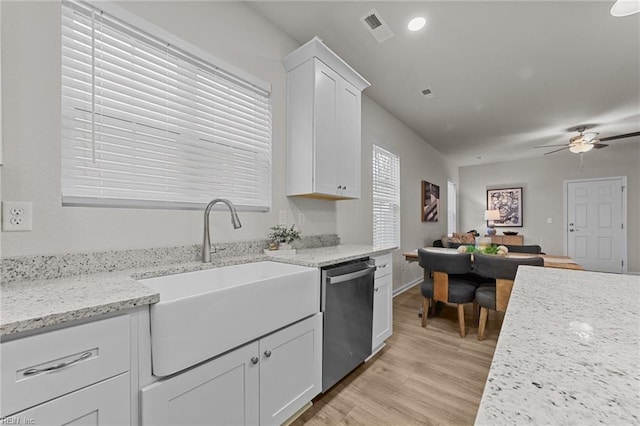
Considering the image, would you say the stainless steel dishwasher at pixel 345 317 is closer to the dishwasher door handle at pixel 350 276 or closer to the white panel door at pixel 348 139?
the dishwasher door handle at pixel 350 276

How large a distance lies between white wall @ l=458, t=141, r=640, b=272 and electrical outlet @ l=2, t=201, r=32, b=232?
814 cm

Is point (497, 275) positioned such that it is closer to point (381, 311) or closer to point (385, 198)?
point (381, 311)

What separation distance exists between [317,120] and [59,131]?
1535mm

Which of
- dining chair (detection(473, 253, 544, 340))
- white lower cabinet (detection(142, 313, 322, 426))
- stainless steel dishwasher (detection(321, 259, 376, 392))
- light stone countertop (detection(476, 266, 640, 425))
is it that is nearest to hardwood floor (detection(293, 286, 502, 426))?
stainless steel dishwasher (detection(321, 259, 376, 392))

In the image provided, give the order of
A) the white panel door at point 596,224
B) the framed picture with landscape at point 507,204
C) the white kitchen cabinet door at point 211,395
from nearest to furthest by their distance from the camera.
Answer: the white kitchen cabinet door at point 211,395
the white panel door at point 596,224
the framed picture with landscape at point 507,204

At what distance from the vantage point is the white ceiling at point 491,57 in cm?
208

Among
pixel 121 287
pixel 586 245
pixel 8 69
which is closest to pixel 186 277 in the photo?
pixel 121 287

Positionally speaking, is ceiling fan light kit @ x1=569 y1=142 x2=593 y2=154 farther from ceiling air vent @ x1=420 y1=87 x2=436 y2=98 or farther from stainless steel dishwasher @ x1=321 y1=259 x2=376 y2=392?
stainless steel dishwasher @ x1=321 y1=259 x2=376 y2=392

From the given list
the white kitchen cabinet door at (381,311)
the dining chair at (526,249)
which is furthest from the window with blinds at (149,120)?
the dining chair at (526,249)

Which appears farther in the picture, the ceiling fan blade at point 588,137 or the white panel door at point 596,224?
the white panel door at point 596,224

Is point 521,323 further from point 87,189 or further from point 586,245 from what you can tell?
point 586,245

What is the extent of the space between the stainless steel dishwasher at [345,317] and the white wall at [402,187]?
996mm

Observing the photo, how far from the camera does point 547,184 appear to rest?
633 cm

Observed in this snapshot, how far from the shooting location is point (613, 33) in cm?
229
